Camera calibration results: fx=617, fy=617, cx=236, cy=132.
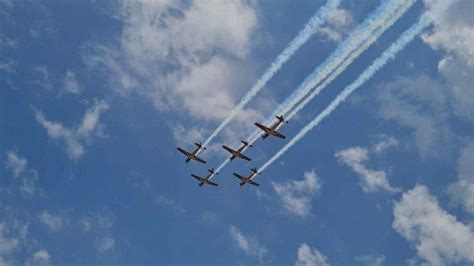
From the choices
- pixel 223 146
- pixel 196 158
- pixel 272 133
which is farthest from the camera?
pixel 196 158

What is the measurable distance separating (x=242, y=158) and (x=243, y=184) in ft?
28.5

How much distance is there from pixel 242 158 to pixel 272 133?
27.2 feet

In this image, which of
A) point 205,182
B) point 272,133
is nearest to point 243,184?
point 205,182

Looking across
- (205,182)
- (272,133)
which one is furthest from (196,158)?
(272,133)

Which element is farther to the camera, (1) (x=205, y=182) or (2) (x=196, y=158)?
(1) (x=205, y=182)

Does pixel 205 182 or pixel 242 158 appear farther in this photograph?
pixel 205 182

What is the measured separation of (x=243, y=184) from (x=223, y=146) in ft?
36.1

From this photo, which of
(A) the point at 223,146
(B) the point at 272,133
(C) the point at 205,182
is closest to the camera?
(B) the point at 272,133

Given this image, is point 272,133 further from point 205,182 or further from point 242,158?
Result: point 205,182

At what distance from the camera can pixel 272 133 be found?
74062 mm

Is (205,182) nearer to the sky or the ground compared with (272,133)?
nearer to the sky

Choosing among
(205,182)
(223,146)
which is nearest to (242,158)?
(223,146)

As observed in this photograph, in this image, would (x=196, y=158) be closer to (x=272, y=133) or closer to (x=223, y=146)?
(x=223, y=146)

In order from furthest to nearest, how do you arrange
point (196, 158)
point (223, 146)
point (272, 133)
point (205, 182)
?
point (205, 182)
point (196, 158)
point (223, 146)
point (272, 133)
